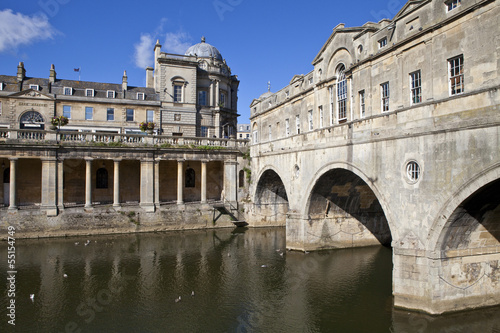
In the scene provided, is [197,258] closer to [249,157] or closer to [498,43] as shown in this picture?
[249,157]

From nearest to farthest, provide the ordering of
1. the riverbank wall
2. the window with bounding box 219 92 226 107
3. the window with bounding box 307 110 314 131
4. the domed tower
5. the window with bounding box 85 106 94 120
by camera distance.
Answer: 1. the window with bounding box 307 110 314 131
2. the riverbank wall
3. the window with bounding box 85 106 94 120
4. the domed tower
5. the window with bounding box 219 92 226 107

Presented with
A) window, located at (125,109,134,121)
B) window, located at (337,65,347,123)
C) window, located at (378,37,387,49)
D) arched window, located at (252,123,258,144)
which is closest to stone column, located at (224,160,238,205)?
arched window, located at (252,123,258,144)

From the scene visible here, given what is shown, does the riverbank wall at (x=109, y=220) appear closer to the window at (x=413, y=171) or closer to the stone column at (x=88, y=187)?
the stone column at (x=88, y=187)

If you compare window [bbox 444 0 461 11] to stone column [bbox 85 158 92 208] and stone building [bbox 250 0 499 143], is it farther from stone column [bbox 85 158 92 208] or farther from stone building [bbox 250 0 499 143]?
stone column [bbox 85 158 92 208]

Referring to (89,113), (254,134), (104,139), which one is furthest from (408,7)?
(89,113)

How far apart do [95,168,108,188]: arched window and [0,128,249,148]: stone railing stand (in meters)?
4.01

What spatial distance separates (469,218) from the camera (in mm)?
12992

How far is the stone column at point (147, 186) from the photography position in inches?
1222

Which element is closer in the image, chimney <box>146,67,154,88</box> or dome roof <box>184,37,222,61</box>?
chimney <box>146,67,154,88</box>

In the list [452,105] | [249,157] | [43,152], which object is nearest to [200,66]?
[249,157]

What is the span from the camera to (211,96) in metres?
43.9

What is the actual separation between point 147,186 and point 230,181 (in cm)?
770

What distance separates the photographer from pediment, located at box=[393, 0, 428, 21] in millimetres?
14815

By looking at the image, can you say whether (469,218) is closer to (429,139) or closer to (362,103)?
(429,139)
